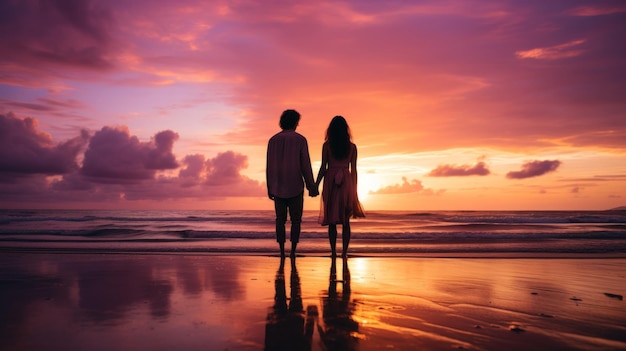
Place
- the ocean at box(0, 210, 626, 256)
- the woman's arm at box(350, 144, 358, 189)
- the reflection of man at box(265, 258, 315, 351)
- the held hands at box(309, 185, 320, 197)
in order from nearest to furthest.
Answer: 1. the reflection of man at box(265, 258, 315, 351)
2. the held hands at box(309, 185, 320, 197)
3. the woman's arm at box(350, 144, 358, 189)
4. the ocean at box(0, 210, 626, 256)

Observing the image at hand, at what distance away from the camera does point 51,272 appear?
5.62 m

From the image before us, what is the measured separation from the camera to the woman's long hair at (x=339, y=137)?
7449 mm

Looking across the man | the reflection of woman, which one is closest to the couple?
the man

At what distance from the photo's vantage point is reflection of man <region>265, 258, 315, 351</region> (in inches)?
98.3

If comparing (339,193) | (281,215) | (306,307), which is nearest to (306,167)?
(339,193)

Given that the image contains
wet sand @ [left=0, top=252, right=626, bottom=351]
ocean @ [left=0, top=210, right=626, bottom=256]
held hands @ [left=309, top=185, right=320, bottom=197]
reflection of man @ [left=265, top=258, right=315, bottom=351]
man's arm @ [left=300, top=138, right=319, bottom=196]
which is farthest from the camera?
ocean @ [left=0, top=210, right=626, bottom=256]

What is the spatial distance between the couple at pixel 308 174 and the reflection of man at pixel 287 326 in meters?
3.43

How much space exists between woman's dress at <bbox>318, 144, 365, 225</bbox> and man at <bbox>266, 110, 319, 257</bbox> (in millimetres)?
328

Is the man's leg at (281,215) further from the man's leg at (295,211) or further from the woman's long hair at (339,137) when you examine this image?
the woman's long hair at (339,137)

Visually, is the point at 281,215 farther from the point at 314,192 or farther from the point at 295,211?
the point at 314,192

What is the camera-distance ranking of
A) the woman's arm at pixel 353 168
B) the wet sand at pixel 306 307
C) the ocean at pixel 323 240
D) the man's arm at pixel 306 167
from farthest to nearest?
the ocean at pixel 323 240 < the woman's arm at pixel 353 168 < the man's arm at pixel 306 167 < the wet sand at pixel 306 307

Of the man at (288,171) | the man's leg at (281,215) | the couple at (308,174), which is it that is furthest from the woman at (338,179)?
the man's leg at (281,215)

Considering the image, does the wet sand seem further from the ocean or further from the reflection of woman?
the ocean

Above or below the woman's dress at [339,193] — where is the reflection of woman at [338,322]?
below
